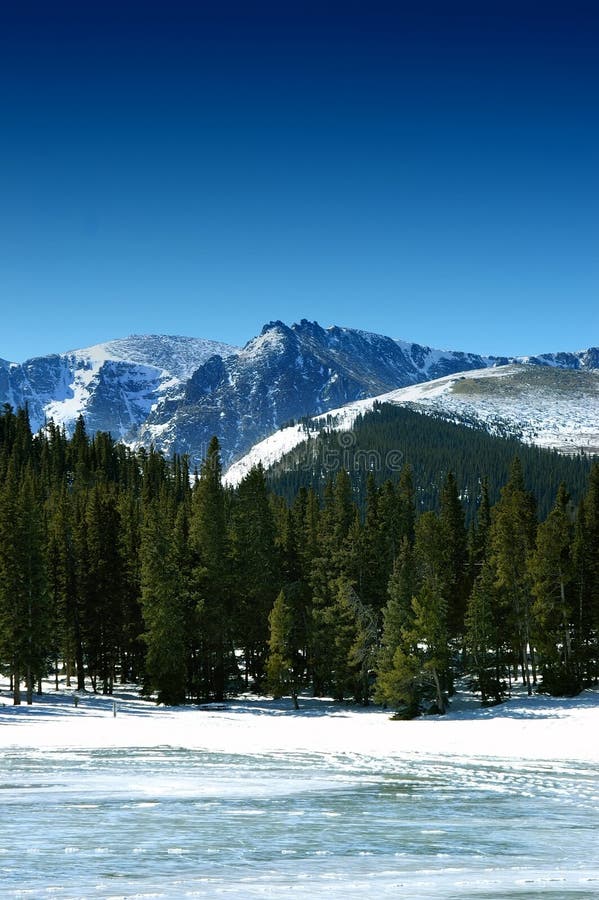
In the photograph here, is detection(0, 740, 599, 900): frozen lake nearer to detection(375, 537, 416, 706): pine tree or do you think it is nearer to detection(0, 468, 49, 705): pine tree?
detection(0, 468, 49, 705): pine tree

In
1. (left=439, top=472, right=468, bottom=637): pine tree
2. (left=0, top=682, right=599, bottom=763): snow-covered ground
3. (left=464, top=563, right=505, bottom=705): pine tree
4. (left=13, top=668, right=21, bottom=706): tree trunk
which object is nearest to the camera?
(left=0, top=682, right=599, bottom=763): snow-covered ground

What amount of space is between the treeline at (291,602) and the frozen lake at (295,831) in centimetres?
2871

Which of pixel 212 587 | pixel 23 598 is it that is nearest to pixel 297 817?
pixel 23 598

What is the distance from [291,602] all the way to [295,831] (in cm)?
5141

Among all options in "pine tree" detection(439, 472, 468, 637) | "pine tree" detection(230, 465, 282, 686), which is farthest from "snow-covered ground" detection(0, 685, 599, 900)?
"pine tree" detection(439, 472, 468, 637)

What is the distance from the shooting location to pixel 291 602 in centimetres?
6681

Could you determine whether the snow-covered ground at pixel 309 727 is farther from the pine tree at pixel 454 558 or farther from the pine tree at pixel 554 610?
the pine tree at pixel 454 558

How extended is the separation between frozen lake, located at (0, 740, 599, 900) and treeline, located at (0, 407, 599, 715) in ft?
94.2

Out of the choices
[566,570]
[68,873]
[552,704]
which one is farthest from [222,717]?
[68,873]

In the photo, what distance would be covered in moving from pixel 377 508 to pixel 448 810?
211 feet

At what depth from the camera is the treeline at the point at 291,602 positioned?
5494 cm

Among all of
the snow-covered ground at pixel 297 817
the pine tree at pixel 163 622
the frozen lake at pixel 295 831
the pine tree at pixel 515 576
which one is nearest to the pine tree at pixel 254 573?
the pine tree at pixel 163 622

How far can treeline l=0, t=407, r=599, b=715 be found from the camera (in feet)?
180

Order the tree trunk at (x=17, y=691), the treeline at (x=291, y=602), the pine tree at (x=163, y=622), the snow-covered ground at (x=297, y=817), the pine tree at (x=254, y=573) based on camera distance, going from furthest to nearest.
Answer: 1. the pine tree at (x=254, y=573)
2. the pine tree at (x=163, y=622)
3. the treeline at (x=291, y=602)
4. the tree trunk at (x=17, y=691)
5. the snow-covered ground at (x=297, y=817)
